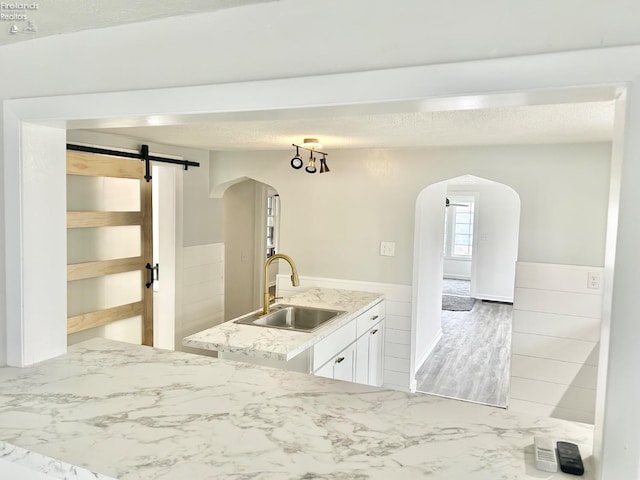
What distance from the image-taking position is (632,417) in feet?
3.03

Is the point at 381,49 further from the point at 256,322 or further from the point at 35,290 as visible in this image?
the point at 256,322

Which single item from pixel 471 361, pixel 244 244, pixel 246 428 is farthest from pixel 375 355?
pixel 246 428

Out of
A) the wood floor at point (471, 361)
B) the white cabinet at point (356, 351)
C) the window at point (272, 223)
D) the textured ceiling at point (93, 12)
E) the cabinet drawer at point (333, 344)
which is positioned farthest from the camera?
the window at point (272, 223)

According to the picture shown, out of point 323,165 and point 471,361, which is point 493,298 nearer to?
point 471,361

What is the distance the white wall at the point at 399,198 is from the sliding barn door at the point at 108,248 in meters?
1.05

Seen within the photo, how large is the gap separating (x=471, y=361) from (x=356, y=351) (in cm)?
218

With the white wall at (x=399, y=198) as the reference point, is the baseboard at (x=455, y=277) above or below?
below

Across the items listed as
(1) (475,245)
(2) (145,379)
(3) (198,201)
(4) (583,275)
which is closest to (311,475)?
(2) (145,379)

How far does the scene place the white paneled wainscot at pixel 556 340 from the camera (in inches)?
135

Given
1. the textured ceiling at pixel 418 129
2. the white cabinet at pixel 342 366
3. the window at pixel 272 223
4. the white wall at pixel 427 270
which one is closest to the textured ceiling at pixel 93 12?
the textured ceiling at pixel 418 129

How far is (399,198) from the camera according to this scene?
4023 mm

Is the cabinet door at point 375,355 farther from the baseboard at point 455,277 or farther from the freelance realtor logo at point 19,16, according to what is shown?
the baseboard at point 455,277

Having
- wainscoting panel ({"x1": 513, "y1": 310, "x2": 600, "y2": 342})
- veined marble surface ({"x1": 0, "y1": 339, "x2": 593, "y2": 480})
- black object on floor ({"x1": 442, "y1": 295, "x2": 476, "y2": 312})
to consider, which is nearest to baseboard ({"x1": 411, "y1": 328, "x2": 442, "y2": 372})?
wainscoting panel ({"x1": 513, "y1": 310, "x2": 600, "y2": 342})

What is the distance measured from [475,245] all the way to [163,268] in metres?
5.94
